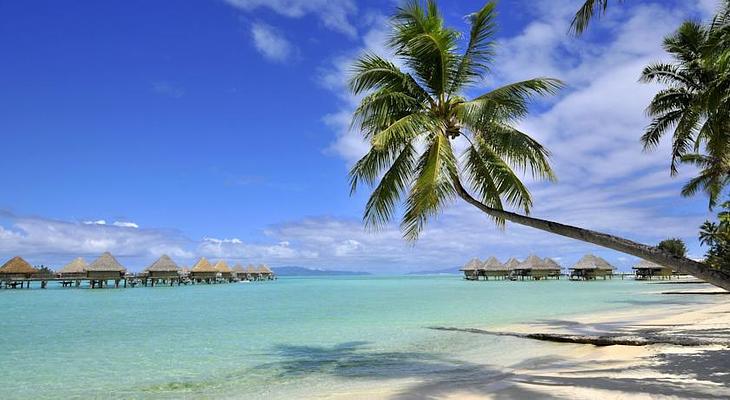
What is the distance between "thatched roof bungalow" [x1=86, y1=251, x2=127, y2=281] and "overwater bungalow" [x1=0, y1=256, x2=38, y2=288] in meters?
4.79

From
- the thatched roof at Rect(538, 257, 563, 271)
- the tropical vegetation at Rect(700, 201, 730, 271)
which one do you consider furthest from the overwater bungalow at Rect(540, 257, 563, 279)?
the tropical vegetation at Rect(700, 201, 730, 271)

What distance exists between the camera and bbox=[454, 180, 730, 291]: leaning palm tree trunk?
4.55 meters

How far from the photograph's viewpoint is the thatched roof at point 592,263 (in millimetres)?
54141

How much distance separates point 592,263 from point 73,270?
52.7m

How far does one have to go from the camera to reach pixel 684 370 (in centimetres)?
609

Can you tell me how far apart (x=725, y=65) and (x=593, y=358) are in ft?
16.3

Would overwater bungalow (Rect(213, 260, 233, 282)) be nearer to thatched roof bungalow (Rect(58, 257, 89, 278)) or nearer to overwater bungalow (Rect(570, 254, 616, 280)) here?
thatched roof bungalow (Rect(58, 257, 89, 278))

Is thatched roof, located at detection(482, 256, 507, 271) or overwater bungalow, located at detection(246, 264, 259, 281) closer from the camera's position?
thatched roof, located at detection(482, 256, 507, 271)

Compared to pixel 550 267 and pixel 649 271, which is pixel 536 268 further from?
pixel 649 271

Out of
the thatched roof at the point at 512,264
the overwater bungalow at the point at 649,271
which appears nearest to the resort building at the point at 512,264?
the thatched roof at the point at 512,264

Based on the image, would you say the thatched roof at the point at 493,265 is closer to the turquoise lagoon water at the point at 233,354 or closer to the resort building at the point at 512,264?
the resort building at the point at 512,264

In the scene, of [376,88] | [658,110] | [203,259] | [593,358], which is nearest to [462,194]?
[376,88]

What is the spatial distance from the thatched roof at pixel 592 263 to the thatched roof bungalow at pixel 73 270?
50689 millimetres

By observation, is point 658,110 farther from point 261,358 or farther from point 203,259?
point 203,259
